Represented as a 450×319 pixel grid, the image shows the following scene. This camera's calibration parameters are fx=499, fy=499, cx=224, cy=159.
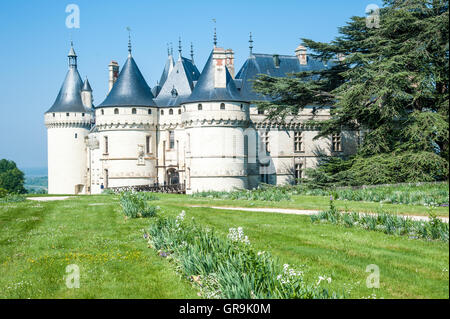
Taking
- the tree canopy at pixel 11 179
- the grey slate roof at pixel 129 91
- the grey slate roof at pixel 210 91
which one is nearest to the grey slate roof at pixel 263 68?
the grey slate roof at pixel 210 91

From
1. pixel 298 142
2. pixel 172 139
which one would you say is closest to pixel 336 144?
pixel 298 142

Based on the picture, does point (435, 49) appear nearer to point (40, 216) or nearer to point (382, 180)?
point (382, 180)

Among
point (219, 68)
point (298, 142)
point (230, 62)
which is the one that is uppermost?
point (230, 62)

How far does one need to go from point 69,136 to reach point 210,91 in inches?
734

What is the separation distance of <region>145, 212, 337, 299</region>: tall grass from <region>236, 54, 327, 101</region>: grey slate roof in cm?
2897

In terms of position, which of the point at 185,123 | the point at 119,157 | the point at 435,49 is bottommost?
the point at 119,157

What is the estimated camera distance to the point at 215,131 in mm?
33125

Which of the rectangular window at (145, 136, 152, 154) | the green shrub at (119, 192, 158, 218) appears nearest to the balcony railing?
the rectangular window at (145, 136, 152, 154)

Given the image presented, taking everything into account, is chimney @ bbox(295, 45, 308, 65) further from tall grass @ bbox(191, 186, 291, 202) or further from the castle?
tall grass @ bbox(191, 186, 291, 202)

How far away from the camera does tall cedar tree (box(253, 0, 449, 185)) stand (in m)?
23.2

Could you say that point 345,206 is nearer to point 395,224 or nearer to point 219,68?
point 395,224

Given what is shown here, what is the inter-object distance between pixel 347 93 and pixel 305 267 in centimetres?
1955

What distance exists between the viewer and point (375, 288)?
6.84 metres
